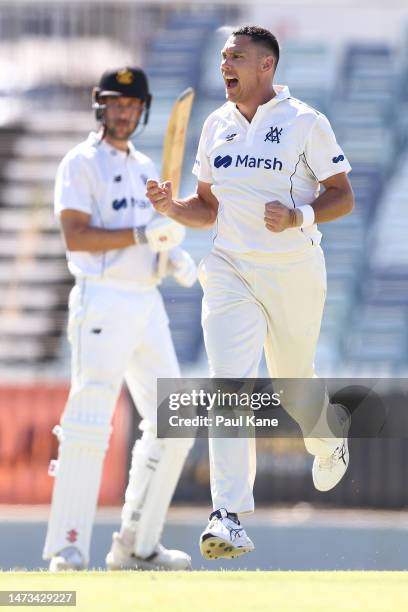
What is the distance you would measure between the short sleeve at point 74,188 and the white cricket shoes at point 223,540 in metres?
2.00

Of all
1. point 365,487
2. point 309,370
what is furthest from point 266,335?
point 365,487

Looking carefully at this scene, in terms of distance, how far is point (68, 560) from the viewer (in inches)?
245

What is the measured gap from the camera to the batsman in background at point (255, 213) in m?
5.05

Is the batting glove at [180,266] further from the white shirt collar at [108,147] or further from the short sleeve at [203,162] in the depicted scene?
the short sleeve at [203,162]

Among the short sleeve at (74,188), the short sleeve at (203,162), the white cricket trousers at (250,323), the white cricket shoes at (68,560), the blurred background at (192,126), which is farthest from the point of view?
the blurred background at (192,126)

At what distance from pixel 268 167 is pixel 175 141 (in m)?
1.45

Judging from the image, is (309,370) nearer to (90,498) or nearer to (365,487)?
(90,498)

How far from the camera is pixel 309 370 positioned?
540 cm

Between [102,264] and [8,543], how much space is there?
10.6 feet

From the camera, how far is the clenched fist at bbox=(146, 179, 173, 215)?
5.18 metres

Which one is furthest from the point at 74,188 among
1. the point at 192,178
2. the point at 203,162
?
the point at 192,178

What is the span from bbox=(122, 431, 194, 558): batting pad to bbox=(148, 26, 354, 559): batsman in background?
54.2 inches

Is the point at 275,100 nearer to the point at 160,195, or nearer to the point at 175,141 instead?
the point at 160,195

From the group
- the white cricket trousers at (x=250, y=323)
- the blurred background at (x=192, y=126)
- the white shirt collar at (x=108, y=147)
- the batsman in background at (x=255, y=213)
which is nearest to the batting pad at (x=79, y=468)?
the white shirt collar at (x=108, y=147)
